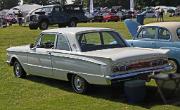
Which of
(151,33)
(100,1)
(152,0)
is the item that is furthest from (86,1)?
(151,33)

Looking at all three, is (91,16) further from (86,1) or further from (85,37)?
(86,1)

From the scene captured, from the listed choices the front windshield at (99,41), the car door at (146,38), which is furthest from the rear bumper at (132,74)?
the car door at (146,38)

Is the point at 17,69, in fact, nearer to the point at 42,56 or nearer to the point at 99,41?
the point at 42,56

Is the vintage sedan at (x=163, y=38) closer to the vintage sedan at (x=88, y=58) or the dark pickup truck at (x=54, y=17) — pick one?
the vintage sedan at (x=88, y=58)

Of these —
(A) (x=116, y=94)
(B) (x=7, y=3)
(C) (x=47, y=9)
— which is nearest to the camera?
(A) (x=116, y=94)

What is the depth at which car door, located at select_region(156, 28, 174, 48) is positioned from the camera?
12461mm

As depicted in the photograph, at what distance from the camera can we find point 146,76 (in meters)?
9.52

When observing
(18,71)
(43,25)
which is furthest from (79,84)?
(43,25)

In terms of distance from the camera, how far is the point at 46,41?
11.3 meters

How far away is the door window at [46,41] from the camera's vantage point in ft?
36.0

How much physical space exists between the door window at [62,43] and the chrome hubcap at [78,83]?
743 millimetres

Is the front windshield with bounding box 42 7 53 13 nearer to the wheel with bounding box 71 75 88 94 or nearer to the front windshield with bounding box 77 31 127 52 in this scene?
the front windshield with bounding box 77 31 127 52

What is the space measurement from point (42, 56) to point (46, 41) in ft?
1.57

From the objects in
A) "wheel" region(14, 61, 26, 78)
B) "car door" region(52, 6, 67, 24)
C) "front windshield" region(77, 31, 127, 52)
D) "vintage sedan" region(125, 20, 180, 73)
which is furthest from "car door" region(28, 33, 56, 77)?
"car door" region(52, 6, 67, 24)
